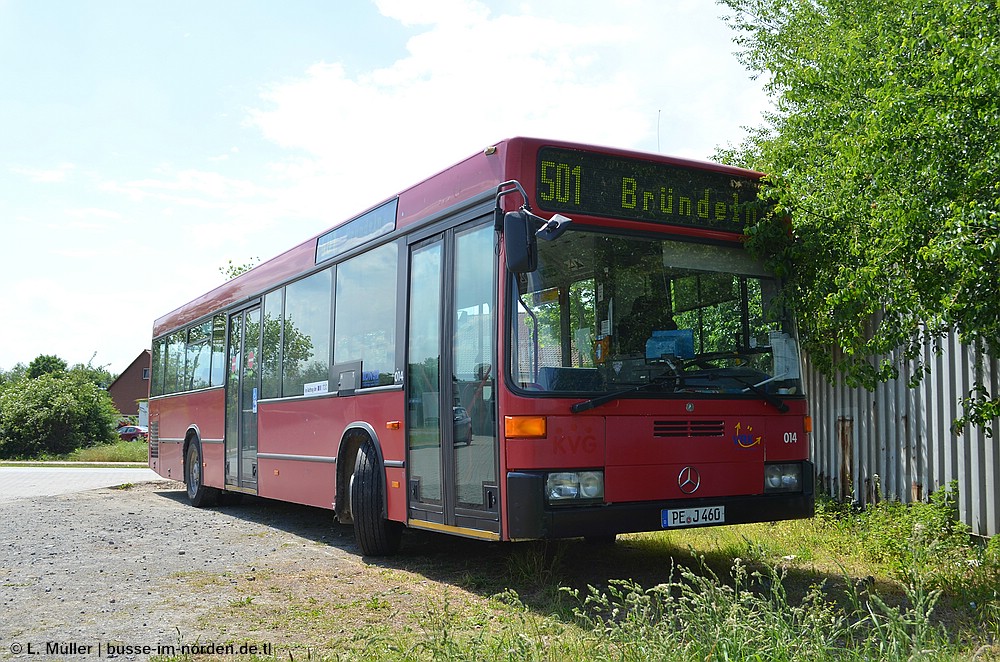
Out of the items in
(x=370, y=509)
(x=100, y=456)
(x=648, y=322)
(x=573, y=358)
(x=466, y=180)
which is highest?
(x=466, y=180)

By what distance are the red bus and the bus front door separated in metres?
0.02

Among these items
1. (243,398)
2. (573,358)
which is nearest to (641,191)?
(573,358)

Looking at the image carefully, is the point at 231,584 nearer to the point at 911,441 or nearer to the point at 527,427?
the point at 527,427

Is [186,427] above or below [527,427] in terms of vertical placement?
below

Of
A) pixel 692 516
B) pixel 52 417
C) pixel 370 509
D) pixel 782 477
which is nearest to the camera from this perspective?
pixel 692 516

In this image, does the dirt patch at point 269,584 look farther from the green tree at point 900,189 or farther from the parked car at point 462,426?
the green tree at point 900,189

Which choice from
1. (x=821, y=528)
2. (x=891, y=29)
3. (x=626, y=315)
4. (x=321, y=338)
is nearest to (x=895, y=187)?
(x=891, y=29)

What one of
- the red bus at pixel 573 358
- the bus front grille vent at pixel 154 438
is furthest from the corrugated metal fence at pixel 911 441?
the bus front grille vent at pixel 154 438

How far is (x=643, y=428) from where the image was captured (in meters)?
6.58

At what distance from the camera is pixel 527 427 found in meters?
6.29

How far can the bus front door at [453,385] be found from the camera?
6750 millimetres

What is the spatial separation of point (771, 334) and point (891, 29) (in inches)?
92.4

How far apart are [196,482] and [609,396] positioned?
1026 cm

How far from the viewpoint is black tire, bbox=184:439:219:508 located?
47.9 feet
